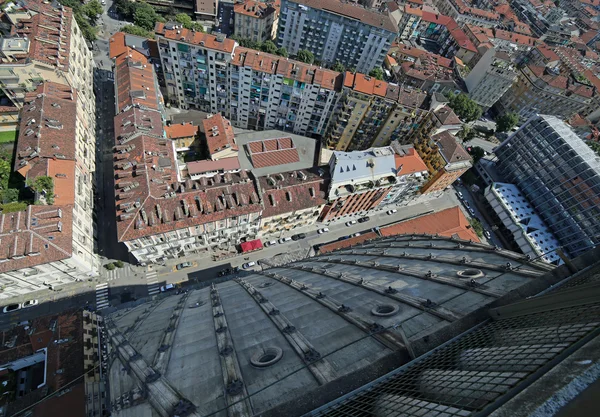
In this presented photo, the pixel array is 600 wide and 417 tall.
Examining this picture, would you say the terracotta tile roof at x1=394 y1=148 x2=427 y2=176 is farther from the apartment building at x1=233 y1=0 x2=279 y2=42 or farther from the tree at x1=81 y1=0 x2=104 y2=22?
the tree at x1=81 y1=0 x2=104 y2=22

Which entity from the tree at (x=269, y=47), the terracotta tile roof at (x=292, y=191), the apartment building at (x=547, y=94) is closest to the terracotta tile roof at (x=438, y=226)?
the terracotta tile roof at (x=292, y=191)

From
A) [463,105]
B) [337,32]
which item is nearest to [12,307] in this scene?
[337,32]

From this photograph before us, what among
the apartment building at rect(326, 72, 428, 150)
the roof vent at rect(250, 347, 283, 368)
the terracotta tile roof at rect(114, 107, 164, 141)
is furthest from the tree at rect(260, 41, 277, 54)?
the roof vent at rect(250, 347, 283, 368)

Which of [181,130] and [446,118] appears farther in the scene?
[446,118]

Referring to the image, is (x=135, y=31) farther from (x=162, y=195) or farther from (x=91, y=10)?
(x=162, y=195)

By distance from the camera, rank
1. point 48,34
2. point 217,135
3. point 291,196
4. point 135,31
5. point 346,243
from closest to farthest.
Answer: point 291,196 → point 48,34 → point 346,243 → point 217,135 → point 135,31

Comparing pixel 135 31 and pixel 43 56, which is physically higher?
pixel 135 31

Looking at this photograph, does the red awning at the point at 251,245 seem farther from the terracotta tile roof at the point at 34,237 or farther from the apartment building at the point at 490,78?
the apartment building at the point at 490,78
